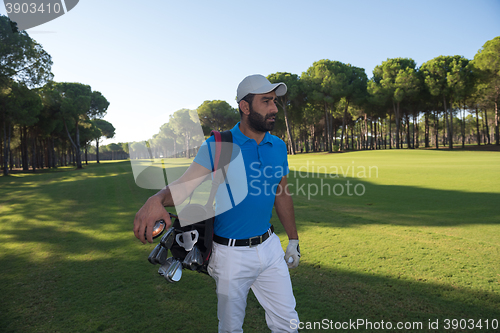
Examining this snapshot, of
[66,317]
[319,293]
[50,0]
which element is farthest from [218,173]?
[50,0]

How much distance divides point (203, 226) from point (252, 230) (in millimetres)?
368

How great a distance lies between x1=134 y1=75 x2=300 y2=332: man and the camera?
6.49 feet

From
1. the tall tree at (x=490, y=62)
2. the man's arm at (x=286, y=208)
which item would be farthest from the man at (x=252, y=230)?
the tall tree at (x=490, y=62)

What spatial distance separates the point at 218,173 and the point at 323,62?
51.6 m

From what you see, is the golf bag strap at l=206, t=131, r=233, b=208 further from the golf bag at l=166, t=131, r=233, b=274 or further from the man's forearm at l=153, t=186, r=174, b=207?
the man's forearm at l=153, t=186, r=174, b=207

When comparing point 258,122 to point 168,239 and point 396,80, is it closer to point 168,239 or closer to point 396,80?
point 168,239

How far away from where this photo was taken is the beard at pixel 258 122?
223 cm

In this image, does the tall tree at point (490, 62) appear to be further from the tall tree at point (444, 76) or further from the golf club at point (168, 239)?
the golf club at point (168, 239)

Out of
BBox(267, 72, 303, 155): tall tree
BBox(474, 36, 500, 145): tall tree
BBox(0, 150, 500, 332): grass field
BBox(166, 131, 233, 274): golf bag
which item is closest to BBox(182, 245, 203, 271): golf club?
BBox(166, 131, 233, 274): golf bag

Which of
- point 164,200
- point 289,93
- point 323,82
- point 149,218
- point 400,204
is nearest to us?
point 149,218

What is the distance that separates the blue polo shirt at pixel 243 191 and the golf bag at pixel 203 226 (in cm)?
4

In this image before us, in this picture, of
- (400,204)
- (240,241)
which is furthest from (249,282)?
(400,204)

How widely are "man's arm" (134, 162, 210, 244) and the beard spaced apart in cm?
55

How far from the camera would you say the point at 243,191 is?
2.07 metres
